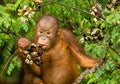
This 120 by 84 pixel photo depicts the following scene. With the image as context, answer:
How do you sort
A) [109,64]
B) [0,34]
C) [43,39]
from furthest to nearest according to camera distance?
[0,34], [43,39], [109,64]

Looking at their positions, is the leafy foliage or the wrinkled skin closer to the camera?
the leafy foliage

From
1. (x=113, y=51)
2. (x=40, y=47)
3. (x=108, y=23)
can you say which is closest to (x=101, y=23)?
(x=108, y=23)

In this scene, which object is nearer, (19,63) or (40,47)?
(40,47)

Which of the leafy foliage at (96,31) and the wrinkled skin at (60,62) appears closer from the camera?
the leafy foliage at (96,31)

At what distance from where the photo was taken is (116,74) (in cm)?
414

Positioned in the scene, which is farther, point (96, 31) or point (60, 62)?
point (60, 62)

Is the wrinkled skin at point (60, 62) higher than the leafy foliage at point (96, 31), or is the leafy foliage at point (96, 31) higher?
the leafy foliage at point (96, 31)

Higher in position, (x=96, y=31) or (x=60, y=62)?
(x=96, y=31)

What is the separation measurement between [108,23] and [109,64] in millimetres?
379

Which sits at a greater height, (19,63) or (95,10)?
(95,10)

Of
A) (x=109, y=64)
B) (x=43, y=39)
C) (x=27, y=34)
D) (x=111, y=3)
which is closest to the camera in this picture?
(x=109, y=64)

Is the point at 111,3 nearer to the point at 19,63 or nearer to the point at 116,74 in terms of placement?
the point at 116,74

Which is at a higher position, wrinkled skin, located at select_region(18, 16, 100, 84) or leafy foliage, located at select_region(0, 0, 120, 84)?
leafy foliage, located at select_region(0, 0, 120, 84)

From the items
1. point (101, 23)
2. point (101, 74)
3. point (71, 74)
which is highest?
point (101, 23)
